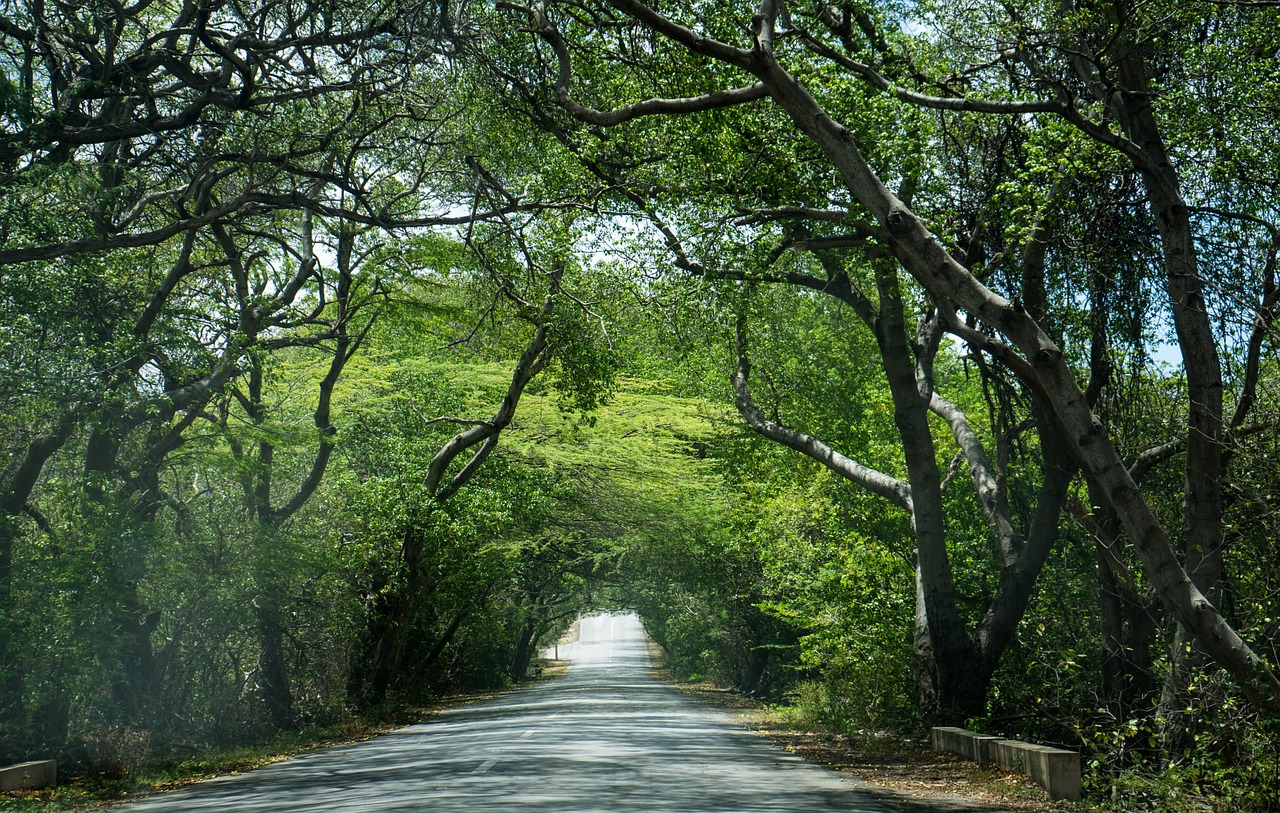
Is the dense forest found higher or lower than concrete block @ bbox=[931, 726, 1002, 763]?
higher

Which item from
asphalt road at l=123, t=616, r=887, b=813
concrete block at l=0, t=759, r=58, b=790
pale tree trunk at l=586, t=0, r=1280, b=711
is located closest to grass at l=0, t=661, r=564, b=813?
concrete block at l=0, t=759, r=58, b=790

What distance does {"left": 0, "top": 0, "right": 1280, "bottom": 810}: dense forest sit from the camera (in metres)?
11.7

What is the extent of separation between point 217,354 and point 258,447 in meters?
7.39

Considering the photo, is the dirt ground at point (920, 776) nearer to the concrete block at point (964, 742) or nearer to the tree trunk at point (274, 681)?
the concrete block at point (964, 742)

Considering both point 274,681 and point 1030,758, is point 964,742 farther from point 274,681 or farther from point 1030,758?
point 274,681

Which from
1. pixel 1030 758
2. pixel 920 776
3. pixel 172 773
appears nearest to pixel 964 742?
pixel 920 776

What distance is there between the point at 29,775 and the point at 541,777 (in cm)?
569

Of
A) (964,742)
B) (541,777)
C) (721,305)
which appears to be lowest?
(541,777)

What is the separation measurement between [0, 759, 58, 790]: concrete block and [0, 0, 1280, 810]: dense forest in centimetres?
142

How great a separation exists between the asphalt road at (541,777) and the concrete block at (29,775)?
4.46 feet

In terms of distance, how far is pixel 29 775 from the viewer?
12.5 meters

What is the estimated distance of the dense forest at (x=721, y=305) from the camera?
11664 millimetres

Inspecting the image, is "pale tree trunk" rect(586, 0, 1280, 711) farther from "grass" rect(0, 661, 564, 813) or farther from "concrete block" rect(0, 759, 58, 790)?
"concrete block" rect(0, 759, 58, 790)

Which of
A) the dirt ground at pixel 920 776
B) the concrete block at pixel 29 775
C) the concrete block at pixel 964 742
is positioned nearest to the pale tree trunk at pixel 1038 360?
the dirt ground at pixel 920 776
